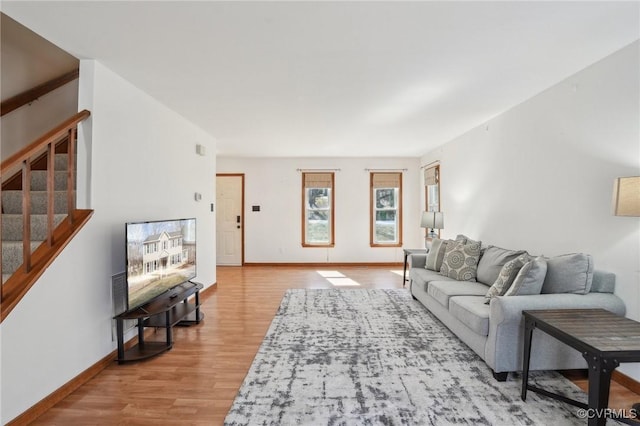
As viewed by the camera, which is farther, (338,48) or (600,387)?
(338,48)

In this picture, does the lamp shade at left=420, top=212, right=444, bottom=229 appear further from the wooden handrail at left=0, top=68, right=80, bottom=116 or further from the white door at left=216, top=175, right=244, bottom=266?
the wooden handrail at left=0, top=68, right=80, bottom=116

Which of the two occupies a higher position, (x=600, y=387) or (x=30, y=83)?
(x=30, y=83)

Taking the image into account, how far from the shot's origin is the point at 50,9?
6.09ft

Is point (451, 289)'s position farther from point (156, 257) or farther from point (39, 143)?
point (39, 143)

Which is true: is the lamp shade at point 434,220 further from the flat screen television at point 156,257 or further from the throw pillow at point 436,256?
the flat screen television at point 156,257

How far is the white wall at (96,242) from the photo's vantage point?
1.92 metres

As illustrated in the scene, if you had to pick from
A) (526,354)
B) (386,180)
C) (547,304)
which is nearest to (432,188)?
(386,180)

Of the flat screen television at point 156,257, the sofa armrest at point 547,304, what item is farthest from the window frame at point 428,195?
the flat screen television at point 156,257

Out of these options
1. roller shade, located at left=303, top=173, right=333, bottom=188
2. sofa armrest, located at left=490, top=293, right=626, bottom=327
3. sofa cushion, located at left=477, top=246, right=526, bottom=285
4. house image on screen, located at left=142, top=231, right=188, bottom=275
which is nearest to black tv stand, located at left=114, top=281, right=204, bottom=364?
house image on screen, located at left=142, top=231, right=188, bottom=275

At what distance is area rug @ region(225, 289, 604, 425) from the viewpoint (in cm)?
192

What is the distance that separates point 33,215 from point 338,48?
277 cm

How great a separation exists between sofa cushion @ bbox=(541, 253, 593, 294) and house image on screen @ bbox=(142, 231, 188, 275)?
3.54 metres

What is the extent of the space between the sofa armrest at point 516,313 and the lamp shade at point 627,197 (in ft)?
2.32

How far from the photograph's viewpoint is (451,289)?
3271 millimetres
